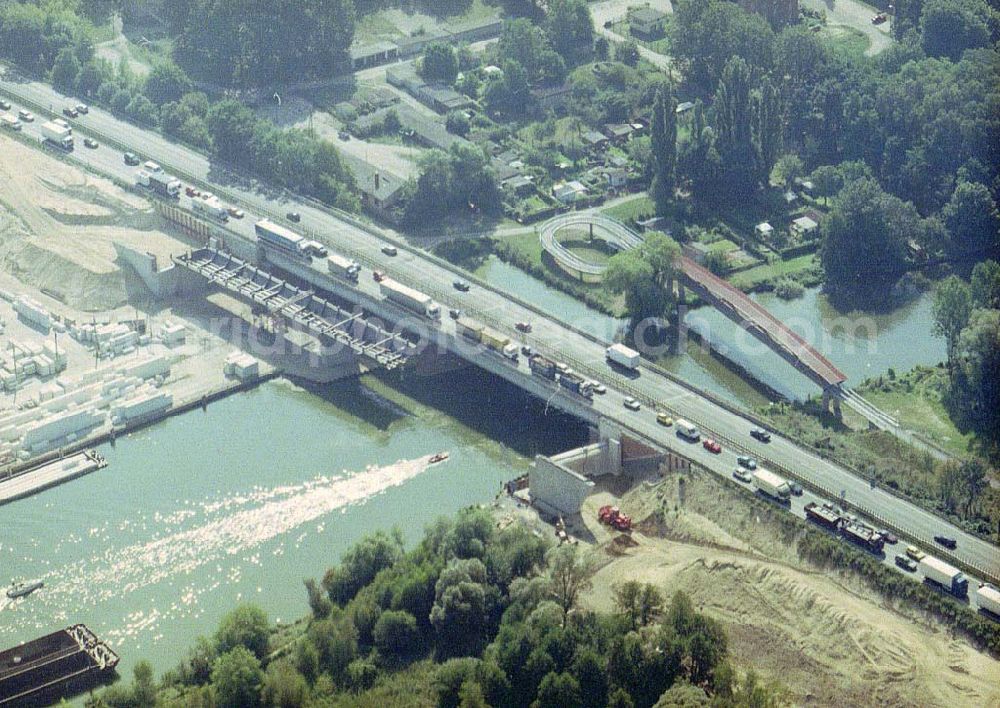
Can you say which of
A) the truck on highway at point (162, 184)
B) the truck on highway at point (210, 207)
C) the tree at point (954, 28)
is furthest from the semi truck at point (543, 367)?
the tree at point (954, 28)

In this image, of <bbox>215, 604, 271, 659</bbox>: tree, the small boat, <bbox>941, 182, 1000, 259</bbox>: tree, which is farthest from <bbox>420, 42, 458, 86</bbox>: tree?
<bbox>215, 604, 271, 659</bbox>: tree

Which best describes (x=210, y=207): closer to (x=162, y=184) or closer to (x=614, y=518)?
(x=162, y=184)

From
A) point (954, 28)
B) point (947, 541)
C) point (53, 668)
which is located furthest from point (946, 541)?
point (954, 28)

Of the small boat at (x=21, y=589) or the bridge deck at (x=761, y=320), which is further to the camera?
the bridge deck at (x=761, y=320)

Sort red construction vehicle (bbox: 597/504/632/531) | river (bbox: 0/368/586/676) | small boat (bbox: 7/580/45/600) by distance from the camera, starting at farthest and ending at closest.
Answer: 1. red construction vehicle (bbox: 597/504/632/531)
2. small boat (bbox: 7/580/45/600)
3. river (bbox: 0/368/586/676)

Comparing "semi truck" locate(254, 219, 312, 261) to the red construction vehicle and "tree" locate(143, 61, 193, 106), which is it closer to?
"tree" locate(143, 61, 193, 106)

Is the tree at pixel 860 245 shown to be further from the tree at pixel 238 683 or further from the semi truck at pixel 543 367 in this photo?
the tree at pixel 238 683
